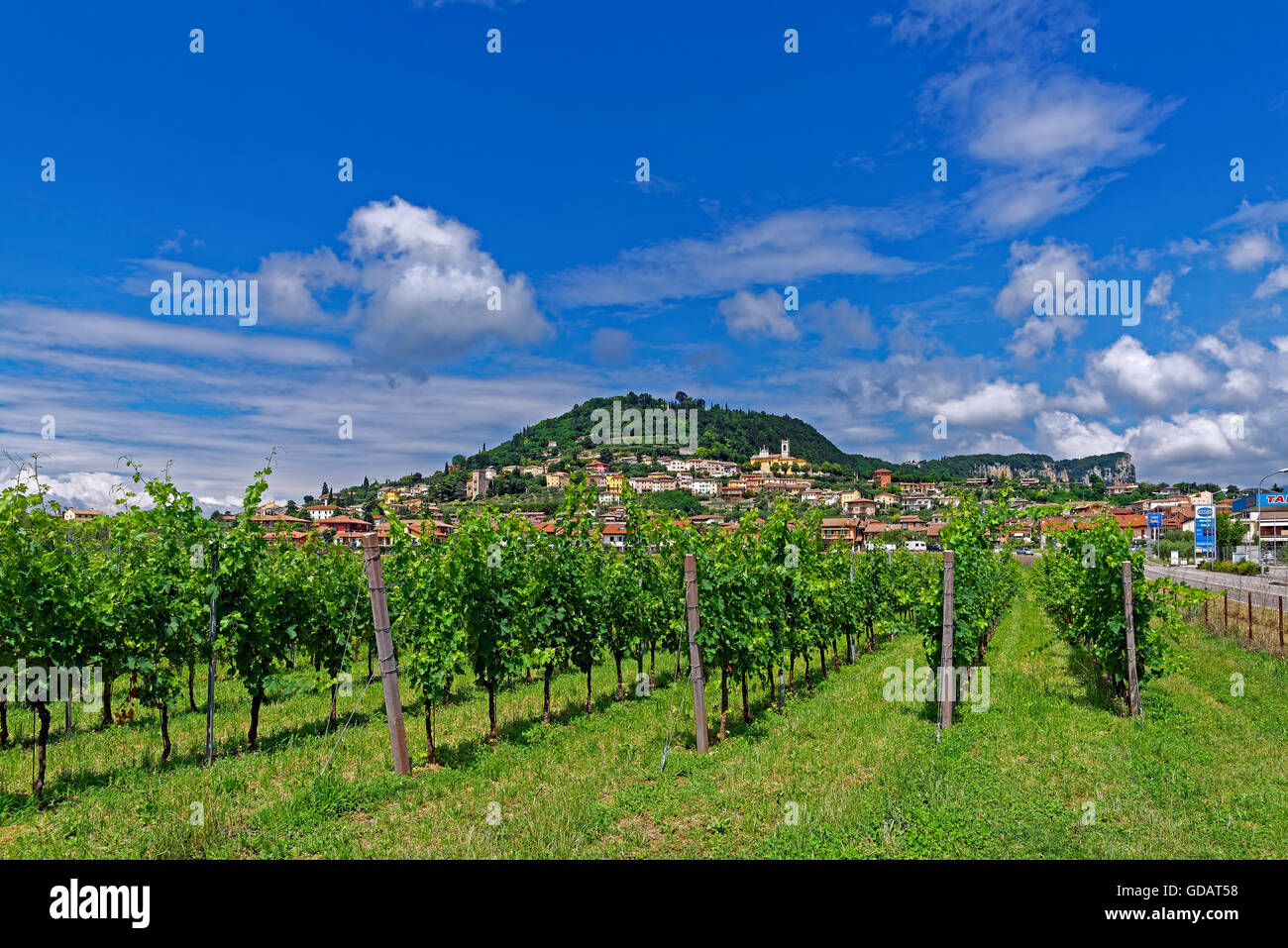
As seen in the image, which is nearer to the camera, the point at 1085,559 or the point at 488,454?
the point at 1085,559

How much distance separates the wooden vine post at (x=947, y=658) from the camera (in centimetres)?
1019

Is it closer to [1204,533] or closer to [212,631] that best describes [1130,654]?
[212,631]

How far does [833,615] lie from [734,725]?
5290 mm

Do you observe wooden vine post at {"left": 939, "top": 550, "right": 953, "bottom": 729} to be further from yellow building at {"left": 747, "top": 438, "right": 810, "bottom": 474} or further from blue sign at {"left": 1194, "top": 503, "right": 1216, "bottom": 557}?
yellow building at {"left": 747, "top": 438, "right": 810, "bottom": 474}

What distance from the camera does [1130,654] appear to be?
10758 mm

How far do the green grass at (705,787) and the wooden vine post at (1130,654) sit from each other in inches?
13.1

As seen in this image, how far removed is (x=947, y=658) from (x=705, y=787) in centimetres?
500

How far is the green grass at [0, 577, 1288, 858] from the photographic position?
239 inches

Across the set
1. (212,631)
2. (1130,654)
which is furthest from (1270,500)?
(212,631)

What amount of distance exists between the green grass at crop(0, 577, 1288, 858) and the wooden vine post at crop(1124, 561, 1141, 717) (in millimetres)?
332
